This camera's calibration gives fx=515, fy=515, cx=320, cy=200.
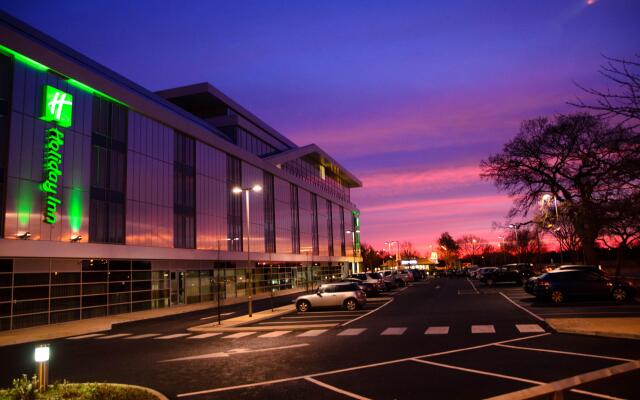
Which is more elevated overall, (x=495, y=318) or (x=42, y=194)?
(x=42, y=194)

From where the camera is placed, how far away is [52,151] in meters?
28.6

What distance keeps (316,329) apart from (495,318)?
7.12 meters

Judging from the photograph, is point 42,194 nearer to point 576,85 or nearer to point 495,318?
point 495,318

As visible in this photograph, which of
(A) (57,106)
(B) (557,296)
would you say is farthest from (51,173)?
(B) (557,296)

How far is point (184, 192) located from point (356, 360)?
33.2 metres

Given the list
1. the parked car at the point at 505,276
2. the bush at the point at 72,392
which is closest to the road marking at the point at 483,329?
the bush at the point at 72,392

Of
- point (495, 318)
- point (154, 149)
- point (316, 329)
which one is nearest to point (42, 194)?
point (154, 149)

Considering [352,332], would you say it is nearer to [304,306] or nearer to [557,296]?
[304,306]

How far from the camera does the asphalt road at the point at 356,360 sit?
9578mm

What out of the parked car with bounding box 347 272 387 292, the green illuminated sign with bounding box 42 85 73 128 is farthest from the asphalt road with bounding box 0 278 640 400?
the parked car with bounding box 347 272 387 292

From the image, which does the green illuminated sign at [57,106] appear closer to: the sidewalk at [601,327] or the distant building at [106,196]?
the distant building at [106,196]

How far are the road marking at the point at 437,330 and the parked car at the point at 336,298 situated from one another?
9.95m

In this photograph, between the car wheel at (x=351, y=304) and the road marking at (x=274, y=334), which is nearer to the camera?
the road marking at (x=274, y=334)

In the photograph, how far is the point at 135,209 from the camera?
3644 centimetres
